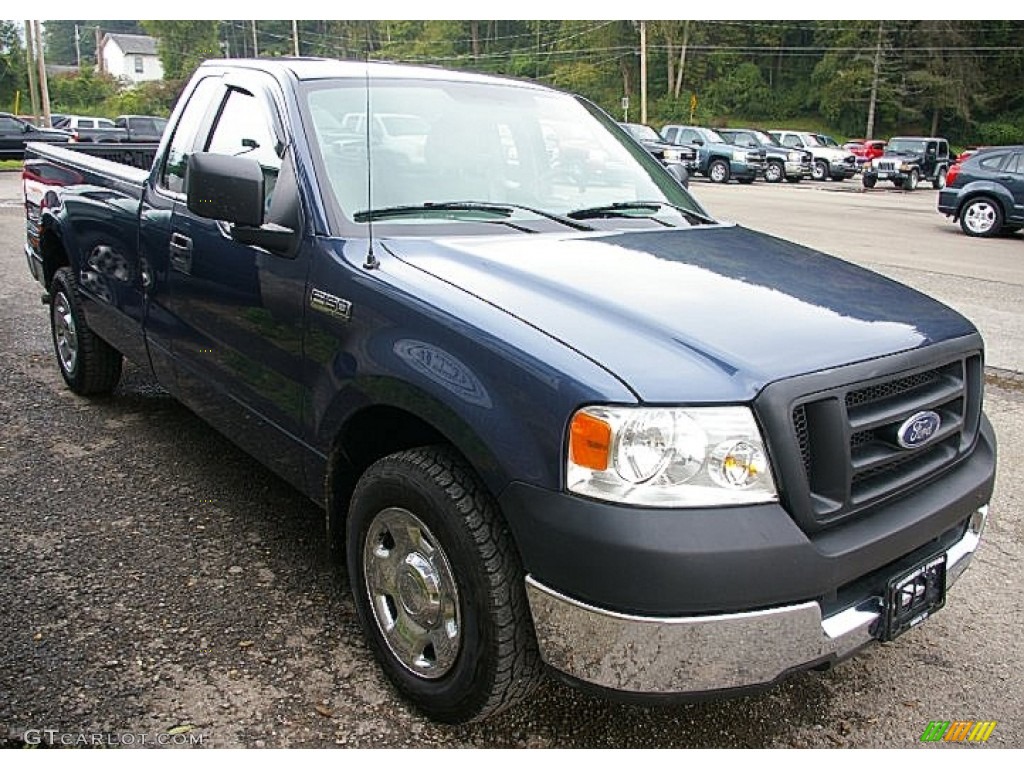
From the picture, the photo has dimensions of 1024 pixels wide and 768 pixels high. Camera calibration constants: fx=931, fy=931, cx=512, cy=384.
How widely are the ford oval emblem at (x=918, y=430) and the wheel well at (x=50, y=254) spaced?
4.72 meters

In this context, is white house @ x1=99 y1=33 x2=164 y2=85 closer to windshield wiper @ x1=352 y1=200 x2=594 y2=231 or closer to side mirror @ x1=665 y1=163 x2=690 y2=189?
side mirror @ x1=665 y1=163 x2=690 y2=189

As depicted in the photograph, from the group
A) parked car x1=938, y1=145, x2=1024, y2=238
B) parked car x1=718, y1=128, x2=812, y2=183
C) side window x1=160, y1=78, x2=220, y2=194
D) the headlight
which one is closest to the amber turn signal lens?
the headlight

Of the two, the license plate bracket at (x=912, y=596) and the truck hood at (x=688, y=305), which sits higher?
the truck hood at (x=688, y=305)

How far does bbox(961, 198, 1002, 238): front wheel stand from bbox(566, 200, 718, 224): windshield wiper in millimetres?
13541

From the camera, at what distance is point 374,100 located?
3336mm

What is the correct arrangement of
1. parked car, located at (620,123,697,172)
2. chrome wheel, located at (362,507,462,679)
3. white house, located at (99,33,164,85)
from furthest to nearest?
1. white house, located at (99,33,164,85)
2. parked car, located at (620,123,697,172)
3. chrome wheel, located at (362,507,462,679)

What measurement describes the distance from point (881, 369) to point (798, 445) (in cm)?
37

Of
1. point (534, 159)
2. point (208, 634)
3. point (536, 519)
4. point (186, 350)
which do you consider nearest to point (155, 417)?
point (186, 350)

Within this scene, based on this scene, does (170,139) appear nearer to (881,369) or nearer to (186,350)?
(186,350)

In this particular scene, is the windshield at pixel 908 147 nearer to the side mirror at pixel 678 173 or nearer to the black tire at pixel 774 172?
the black tire at pixel 774 172

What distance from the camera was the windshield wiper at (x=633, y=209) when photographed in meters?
3.36

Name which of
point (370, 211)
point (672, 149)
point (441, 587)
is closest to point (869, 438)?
point (441, 587)

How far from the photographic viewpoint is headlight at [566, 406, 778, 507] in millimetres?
2027

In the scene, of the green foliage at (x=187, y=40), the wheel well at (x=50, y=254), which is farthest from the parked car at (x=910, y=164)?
the green foliage at (x=187, y=40)
